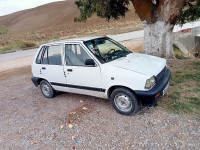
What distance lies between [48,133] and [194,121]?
2.94 metres

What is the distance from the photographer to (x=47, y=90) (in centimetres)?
539

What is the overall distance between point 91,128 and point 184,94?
2.52 meters

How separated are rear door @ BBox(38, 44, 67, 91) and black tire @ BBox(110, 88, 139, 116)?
1.54m

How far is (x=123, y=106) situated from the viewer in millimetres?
3928

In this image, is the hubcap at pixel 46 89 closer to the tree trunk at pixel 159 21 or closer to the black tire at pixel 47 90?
the black tire at pixel 47 90

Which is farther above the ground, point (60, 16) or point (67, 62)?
point (60, 16)

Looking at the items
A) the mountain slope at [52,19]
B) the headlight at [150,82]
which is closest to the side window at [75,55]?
the headlight at [150,82]

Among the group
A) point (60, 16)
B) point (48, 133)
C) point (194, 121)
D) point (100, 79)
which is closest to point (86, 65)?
point (100, 79)

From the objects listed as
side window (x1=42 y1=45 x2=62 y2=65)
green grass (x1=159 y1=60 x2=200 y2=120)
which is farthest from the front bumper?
side window (x1=42 y1=45 x2=62 y2=65)

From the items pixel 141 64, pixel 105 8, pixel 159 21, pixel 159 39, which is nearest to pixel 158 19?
pixel 159 21

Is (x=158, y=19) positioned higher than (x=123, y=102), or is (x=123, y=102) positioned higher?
(x=158, y=19)

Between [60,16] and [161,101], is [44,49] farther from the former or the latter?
[60,16]

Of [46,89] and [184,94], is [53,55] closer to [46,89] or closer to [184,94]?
[46,89]

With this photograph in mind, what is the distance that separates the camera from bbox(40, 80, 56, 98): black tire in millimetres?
5242
